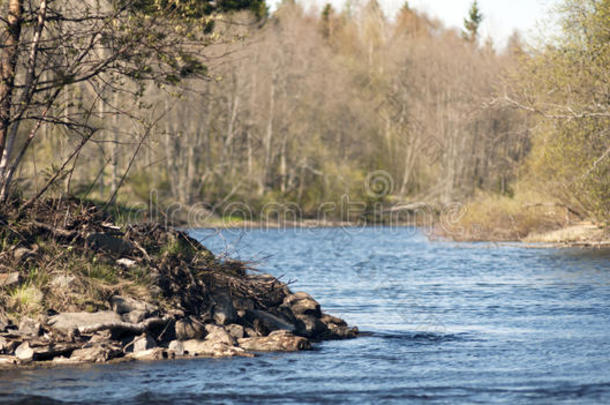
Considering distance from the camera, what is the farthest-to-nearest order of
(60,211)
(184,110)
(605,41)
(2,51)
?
(184,110) → (605,41) → (60,211) → (2,51)

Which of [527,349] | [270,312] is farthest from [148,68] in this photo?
[527,349]

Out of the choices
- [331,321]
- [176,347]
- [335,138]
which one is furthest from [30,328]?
[335,138]

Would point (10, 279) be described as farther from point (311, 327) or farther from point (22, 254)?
point (311, 327)

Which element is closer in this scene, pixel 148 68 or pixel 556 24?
pixel 148 68

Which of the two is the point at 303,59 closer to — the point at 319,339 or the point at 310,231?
the point at 310,231

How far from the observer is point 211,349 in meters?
15.2

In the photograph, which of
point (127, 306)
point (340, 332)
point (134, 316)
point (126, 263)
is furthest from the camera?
point (340, 332)

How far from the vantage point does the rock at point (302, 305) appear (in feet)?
60.1

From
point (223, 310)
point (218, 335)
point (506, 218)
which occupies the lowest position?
point (218, 335)

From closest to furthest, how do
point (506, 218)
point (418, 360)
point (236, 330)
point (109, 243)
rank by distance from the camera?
point (418, 360)
point (236, 330)
point (109, 243)
point (506, 218)

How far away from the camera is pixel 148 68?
1639 centimetres

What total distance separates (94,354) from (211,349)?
1980 mm

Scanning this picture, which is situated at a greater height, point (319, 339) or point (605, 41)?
point (605, 41)

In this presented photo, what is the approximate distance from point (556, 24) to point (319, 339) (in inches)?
880
